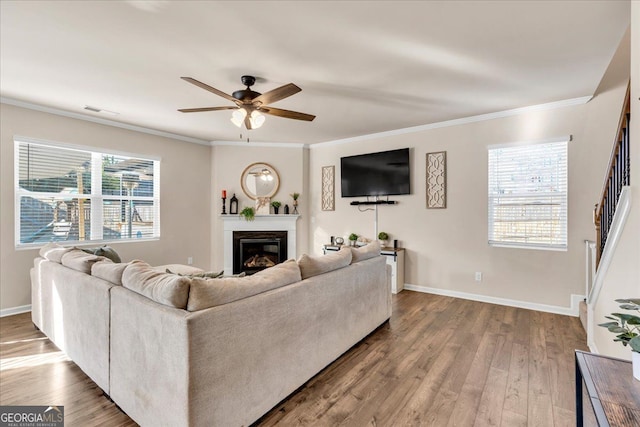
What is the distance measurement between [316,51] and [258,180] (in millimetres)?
3494

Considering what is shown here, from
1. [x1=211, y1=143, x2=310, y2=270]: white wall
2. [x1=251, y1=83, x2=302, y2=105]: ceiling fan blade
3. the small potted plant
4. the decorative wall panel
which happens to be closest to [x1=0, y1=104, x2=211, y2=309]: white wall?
[x1=211, y1=143, x2=310, y2=270]: white wall

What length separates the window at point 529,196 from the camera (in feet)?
11.9

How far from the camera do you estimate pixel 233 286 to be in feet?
5.56

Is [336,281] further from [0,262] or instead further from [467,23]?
[0,262]

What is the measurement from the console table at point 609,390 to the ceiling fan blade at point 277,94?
2.45 meters

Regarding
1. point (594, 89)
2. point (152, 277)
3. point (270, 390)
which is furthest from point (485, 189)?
point (152, 277)

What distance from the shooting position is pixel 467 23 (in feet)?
6.92

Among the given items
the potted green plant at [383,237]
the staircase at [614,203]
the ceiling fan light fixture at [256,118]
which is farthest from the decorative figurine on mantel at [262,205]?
the staircase at [614,203]

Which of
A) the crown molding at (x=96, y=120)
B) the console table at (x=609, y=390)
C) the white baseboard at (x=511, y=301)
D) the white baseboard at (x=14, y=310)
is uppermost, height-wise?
the crown molding at (x=96, y=120)

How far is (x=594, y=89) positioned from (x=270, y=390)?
171 inches

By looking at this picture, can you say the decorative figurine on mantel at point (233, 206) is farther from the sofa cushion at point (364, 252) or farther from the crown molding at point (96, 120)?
the sofa cushion at point (364, 252)

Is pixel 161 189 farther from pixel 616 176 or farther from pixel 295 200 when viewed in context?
pixel 616 176

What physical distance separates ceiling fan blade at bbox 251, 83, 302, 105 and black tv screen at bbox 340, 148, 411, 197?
2676mm

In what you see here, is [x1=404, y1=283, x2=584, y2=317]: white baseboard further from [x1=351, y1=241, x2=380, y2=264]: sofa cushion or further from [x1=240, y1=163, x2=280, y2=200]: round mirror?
[x1=240, y1=163, x2=280, y2=200]: round mirror
